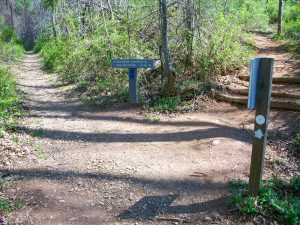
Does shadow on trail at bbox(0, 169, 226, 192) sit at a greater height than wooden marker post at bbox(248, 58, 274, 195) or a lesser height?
lesser

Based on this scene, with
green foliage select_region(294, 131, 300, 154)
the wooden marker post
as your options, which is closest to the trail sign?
the wooden marker post

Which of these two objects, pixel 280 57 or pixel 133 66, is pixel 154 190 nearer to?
pixel 133 66

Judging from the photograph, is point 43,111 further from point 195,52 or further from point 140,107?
point 195,52

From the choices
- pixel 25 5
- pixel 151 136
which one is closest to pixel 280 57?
pixel 151 136

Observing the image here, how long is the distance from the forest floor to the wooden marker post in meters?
0.60

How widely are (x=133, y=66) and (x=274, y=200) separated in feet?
18.1

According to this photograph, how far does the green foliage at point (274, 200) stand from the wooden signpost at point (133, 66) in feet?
15.7

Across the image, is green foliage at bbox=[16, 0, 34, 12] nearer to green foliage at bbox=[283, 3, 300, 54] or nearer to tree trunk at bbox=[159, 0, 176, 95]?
green foliage at bbox=[283, 3, 300, 54]

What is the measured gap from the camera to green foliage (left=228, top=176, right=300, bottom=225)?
3.53 m

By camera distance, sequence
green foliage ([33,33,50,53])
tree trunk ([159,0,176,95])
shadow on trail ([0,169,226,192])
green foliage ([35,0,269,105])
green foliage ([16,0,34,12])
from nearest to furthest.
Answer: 1. shadow on trail ([0,169,226,192])
2. tree trunk ([159,0,176,95])
3. green foliage ([35,0,269,105])
4. green foliage ([33,33,50,53])
5. green foliage ([16,0,34,12])

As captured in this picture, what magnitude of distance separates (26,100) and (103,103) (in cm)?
258

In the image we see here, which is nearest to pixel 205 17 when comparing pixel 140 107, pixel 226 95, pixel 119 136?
pixel 226 95

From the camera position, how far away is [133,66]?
8305 millimetres

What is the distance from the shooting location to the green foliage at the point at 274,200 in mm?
3529
